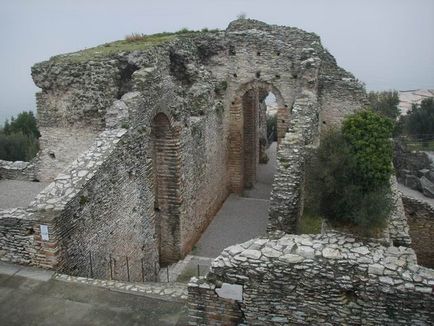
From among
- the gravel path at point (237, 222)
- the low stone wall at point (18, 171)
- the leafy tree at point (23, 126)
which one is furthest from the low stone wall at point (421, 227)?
the leafy tree at point (23, 126)

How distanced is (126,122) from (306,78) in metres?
6.31

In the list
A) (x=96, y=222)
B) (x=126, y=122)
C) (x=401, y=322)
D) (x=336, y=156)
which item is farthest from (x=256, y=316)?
(x=126, y=122)

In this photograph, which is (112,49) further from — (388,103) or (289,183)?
(388,103)

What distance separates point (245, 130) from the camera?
1617 cm

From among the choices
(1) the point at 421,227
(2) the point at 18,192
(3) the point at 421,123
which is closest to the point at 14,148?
(2) the point at 18,192

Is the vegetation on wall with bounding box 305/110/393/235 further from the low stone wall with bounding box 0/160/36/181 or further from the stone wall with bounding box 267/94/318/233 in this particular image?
the low stone wall with bounding box 0/160/36/181

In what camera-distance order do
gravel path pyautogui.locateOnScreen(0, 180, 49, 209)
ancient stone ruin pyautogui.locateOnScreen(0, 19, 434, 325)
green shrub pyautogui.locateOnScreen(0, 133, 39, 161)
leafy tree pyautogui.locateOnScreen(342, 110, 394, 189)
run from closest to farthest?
ancient stone ruin pyautogui.locateOnScreen(0, 19, 434, 325)
leafy tree pyautogui.locateOnScreen(342, 110, 394, 189)
gravel path pyautogui.locateOnScreen(0, 180, 49, 209)
green shrub pyautogui.locateOnScreen(0, 133, 39, 161)

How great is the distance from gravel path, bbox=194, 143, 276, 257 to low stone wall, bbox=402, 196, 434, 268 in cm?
381

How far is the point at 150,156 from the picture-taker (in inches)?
413

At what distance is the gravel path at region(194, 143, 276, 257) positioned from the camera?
1226cm

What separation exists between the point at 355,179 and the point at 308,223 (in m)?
1.17

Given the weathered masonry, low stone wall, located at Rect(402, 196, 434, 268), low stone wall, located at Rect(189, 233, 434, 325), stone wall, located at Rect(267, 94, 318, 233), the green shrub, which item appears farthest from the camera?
the green shrub

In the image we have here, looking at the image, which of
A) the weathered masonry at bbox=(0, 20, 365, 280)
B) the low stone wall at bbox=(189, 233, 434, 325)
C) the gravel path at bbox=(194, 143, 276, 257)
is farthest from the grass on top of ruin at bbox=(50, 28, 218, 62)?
the low stone wall at bbox=(189, 233, 434, 325)

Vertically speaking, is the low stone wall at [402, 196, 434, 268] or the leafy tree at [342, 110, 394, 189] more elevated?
the leafy tree at [342, 110, 394, 189]
